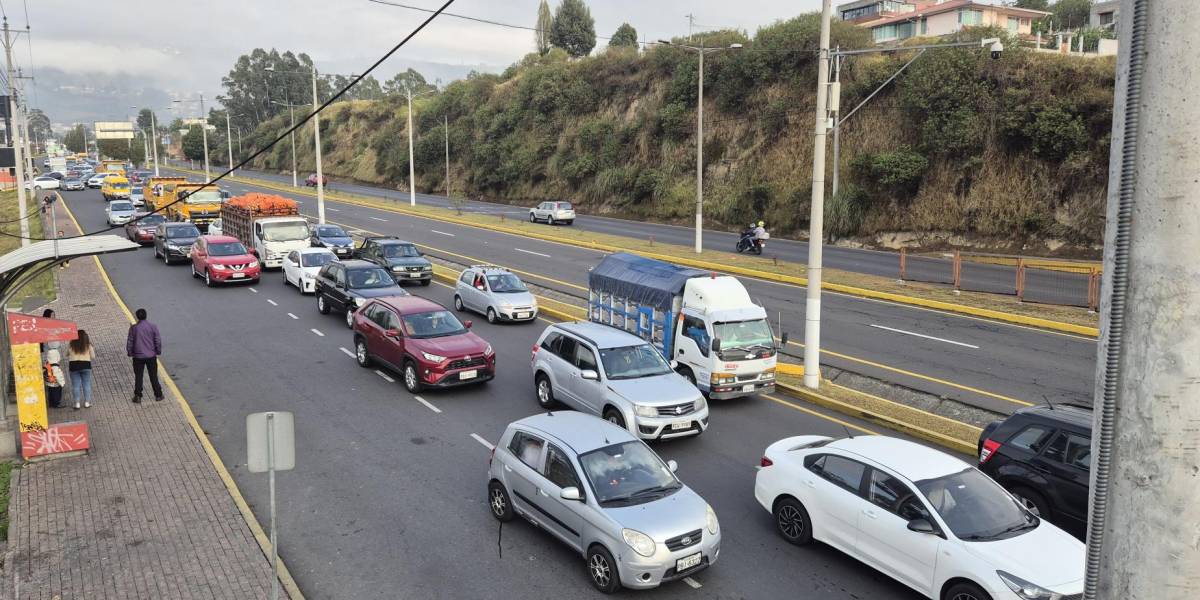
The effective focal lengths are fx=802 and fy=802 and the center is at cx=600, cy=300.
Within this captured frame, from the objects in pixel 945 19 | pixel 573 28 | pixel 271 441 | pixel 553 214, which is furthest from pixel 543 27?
pixel 271 441

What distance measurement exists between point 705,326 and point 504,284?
29.4 feet

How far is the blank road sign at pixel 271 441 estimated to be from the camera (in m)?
7.91

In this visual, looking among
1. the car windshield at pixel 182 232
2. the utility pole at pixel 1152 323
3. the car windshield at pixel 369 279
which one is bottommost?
the car windshield at pixel 369 279

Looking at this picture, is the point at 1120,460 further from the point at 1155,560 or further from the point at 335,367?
the point at 335,367

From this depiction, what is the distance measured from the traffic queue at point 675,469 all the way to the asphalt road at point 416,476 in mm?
338

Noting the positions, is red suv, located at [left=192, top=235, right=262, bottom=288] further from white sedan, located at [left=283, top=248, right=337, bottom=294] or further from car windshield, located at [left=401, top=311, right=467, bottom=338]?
car windshield, located at [left=401, top=311, right=467, bottom=338]

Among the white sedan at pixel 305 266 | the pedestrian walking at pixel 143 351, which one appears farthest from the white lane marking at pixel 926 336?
the pedestrian walking at pixel 143 351

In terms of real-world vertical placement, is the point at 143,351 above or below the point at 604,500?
above

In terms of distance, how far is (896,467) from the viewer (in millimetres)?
8992

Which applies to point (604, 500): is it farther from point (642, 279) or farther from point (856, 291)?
point (856, 291)

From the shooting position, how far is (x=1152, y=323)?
3477mm

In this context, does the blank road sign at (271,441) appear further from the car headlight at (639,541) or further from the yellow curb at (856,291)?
the yellow curb at (856,291)

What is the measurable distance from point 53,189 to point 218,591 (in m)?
86.8

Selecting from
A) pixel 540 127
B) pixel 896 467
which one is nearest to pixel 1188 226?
pixel 896 467
